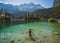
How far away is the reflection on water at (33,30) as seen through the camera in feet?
9.05

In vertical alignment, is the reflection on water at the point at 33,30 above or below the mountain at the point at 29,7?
below

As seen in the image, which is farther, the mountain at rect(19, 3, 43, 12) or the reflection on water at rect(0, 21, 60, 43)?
the mountain at rect(19, 3, 43, 12)

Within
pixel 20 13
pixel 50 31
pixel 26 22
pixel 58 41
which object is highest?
pixel 20 13

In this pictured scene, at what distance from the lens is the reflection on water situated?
9.05 feet

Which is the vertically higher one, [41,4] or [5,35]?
[41,4]

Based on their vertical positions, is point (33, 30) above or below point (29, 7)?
below

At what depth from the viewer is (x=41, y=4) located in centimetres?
301

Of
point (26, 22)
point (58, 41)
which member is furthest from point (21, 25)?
point (58, 41)

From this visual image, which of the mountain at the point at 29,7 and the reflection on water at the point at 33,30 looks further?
the mountain at the point at 29,7

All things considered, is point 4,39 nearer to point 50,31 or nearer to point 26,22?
point 26,22

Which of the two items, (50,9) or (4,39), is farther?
(50,9)

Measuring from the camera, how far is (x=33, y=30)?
2.89 meters

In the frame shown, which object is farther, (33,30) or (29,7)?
(29,7)

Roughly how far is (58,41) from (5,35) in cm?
122
